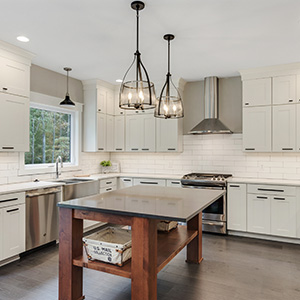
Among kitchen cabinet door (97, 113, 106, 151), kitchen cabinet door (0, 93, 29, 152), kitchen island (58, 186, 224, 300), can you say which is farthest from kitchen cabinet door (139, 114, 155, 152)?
kitchen island (58, 186, 224, 300)

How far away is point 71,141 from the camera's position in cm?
539

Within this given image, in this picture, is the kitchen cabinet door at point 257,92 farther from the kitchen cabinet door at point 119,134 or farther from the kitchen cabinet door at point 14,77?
the kitchen cabinet door at point 14,77

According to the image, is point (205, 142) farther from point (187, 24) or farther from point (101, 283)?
point (101, 283)

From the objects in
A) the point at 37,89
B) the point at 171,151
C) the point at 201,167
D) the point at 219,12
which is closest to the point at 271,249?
the point at 201,167

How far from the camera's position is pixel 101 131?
5.57 meters

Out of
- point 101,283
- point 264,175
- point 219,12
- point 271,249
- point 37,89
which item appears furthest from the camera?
point 264,175

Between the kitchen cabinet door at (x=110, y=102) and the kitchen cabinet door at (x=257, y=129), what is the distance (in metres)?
2.76

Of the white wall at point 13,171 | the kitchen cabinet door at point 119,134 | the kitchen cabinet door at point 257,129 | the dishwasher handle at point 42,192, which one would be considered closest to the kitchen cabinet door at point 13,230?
the dishwasher handle at point 42,192

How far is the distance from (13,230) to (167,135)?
10.4 ft

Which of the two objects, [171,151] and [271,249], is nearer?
[271,249]

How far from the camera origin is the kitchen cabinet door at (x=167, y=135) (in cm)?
534

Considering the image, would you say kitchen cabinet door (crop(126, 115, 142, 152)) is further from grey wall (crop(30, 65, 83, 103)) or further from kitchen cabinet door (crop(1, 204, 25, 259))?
kitchen cabinet door (crop(1, 204, 25, 259))

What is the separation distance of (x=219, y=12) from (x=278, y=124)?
8.04ft

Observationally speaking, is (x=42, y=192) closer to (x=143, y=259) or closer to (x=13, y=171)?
(x=13, y=171)
